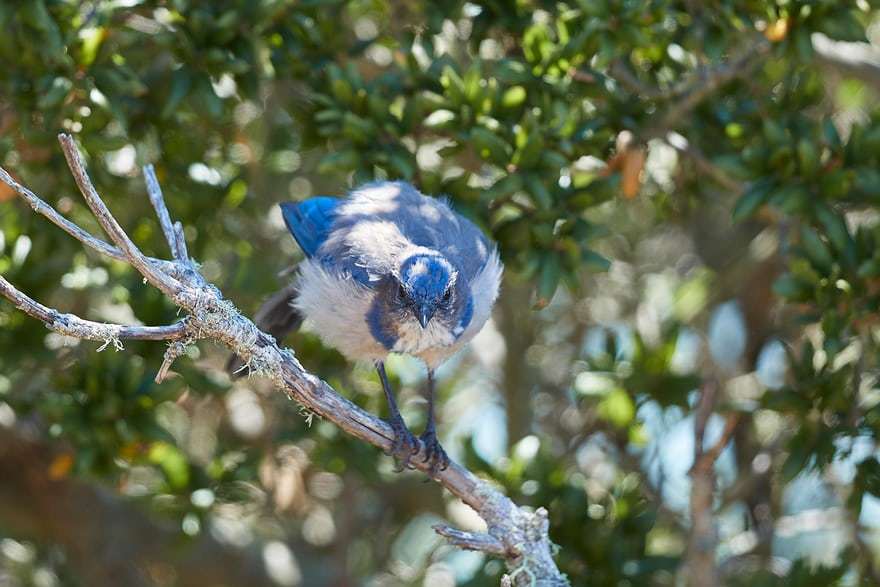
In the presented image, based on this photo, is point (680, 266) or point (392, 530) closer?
point (392, 530)

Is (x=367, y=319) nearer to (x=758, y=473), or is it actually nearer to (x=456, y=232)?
(x=456, y=232)

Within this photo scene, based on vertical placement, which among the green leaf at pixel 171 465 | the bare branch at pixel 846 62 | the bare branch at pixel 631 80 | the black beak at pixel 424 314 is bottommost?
the green leaf at pixel 171 465

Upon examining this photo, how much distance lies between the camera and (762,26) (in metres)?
5.25

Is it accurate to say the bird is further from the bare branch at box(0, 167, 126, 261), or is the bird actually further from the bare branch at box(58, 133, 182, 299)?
the bare branch at box(0, 167, 126, 261)

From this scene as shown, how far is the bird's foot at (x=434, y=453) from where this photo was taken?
4.68m

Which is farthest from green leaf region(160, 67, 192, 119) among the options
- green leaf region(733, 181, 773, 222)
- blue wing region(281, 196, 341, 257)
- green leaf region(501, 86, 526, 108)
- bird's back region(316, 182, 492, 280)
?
green leaf region(733, 181, 773, 222)

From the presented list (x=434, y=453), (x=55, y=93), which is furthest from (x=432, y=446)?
(x=55, y=93)

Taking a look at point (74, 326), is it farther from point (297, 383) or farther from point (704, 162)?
point (704, 162)

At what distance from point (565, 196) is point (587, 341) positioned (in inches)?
110

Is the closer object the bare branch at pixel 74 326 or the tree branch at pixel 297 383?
the bare branch at pixel 74 326

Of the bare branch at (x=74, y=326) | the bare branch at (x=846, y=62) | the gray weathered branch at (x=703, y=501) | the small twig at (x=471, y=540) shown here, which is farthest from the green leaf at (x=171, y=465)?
the bare branch at (x=846, y=62)

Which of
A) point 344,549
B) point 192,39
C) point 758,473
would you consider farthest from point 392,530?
point 192,39

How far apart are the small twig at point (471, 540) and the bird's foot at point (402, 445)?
65 cm

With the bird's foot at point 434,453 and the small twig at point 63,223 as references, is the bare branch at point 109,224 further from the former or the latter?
the bird's foot at point 434,453
